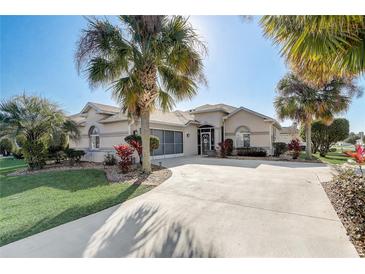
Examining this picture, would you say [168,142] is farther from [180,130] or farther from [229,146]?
[229,146]

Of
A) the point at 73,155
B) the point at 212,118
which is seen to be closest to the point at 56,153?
the point at 73,155

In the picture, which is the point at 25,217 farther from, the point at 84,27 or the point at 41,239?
the point at 84,27

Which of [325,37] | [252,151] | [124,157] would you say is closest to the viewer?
[325,37]

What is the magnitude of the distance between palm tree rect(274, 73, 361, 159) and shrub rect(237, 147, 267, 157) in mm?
3661

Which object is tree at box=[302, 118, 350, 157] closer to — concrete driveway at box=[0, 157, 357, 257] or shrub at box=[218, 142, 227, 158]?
shrub at box=[218, 142, 227, 158]

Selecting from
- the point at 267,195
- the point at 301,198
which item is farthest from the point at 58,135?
the point at 301,198

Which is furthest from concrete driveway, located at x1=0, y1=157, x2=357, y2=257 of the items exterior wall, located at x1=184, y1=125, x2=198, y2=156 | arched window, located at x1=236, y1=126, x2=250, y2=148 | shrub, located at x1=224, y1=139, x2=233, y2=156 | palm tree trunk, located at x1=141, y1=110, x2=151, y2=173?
exterior wall, located at x1=184, y1=125, x2=198, y2=156

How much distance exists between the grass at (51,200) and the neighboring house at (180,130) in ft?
20.6

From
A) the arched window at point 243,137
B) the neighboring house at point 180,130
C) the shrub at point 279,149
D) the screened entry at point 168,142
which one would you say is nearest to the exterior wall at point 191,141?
the neighboring house at point 180,130

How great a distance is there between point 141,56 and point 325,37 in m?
6.55

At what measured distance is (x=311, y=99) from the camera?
14.5 m

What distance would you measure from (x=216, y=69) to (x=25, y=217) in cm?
831

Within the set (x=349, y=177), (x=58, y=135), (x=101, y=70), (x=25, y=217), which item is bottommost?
(x=25, y=217)

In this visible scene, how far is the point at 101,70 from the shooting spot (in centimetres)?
802
